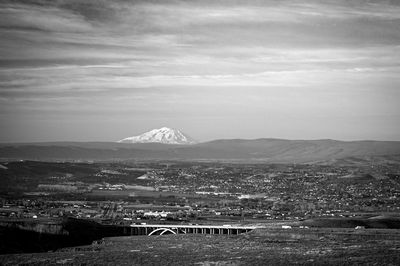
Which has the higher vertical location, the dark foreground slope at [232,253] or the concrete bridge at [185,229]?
the dark foreground slope at [232,253]

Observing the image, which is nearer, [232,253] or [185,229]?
[232,253]

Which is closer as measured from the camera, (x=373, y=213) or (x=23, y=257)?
(x=23, y=257)

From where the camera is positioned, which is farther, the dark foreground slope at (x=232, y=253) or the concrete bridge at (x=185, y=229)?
the concrete bridge at (x=185, y=229)

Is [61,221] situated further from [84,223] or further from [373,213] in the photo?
[373,213]

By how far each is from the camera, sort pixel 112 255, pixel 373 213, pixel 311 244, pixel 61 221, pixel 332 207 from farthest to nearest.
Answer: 1. pixel 332 207
2. pixel 373 213
3. pixel 61 221
4. pixel 311 244
5. pixel 112 255

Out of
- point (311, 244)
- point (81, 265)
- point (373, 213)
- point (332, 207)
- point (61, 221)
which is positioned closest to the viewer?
point (81, 265)

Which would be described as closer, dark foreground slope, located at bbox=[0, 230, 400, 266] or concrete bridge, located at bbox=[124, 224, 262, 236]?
dark foreground slope, located at bbox=[0, 230, 400, 266]

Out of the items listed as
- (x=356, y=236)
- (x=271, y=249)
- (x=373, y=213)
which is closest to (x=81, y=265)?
(x=271, y=249)

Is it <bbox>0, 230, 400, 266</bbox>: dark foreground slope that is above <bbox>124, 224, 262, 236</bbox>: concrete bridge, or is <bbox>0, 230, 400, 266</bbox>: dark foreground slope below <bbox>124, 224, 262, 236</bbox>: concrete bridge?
above
